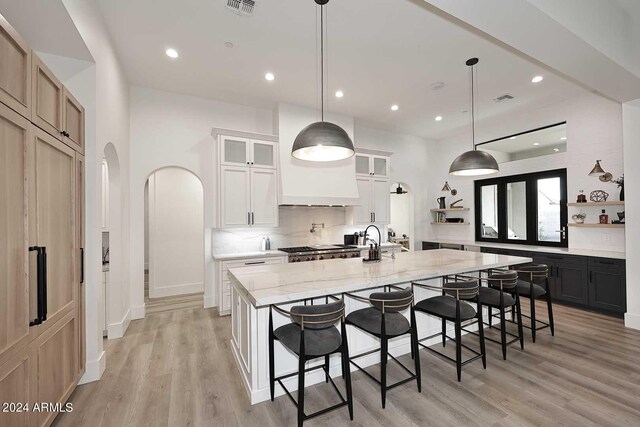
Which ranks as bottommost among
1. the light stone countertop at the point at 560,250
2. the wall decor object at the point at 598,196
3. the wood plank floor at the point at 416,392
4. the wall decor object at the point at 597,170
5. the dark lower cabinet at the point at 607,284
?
the wood plank floor at the point at 416,392

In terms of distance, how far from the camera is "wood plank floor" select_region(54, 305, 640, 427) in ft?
6.81

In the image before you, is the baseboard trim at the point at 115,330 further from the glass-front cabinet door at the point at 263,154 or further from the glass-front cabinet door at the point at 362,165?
the glass-front cabinet door at the point at 362,165

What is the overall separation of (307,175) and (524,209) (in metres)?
4.29

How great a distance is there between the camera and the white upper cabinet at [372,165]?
5.76 meters

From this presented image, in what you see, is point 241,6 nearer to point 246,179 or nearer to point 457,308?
point 246,179

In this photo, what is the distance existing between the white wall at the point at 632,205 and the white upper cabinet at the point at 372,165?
11.4 ft

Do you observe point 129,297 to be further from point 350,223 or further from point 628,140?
point 628,140

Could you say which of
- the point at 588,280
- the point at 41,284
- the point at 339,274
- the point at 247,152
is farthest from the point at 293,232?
the point at 588,280

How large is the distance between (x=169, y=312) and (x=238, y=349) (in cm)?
226

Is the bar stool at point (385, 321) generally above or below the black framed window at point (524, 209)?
below

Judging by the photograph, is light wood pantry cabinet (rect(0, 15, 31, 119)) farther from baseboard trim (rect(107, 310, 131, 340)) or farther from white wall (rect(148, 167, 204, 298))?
white wall (rect(148, 167, 204, 298))

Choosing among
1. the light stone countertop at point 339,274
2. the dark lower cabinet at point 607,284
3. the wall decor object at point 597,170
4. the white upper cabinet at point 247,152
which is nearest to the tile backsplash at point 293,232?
the white upper cabinet at point 247,152

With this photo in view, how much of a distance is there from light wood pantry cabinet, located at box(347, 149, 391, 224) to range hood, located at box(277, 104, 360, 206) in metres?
0.30

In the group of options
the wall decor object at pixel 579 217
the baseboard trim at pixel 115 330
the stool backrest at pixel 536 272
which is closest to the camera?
the stool backrest at pixel 536 272
